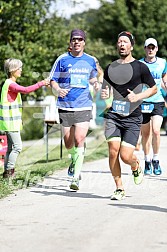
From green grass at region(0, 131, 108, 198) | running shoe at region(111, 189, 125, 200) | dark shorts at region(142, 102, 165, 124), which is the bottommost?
green grass at region(0, 131, 108, 198)

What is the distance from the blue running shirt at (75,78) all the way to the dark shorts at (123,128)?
1033mm

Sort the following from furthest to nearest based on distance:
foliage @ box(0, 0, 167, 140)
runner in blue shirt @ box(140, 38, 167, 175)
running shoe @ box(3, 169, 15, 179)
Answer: foliage @ box(0, 0, 167, 140) → runner in blue shirt @ box(140, 38, 167, 175) → running shoe @ box(3, 169, 15, 179)

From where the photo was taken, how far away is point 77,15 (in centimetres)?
3100

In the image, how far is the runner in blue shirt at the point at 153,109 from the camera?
10.9 metres

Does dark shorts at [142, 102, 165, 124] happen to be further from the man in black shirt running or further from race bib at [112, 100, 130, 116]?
race bib at [112, 100, 130, 116]

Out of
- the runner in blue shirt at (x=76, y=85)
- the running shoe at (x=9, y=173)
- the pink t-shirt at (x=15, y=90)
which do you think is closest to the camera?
the runner in blue shirt at (x=76, y=85)

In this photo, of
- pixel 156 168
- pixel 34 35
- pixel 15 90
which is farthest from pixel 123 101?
pixel 34 35

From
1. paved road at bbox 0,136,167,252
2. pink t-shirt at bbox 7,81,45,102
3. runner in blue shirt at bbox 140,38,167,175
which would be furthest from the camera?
runner in blue shirt at bbox 140,38,167,175

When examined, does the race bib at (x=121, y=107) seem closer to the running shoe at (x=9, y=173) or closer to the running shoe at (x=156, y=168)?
the running shoe at (x=9, y=173)

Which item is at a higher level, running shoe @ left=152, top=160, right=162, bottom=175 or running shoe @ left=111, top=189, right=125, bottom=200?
running shoe @ left=111, top=189, right=125, bottom=200

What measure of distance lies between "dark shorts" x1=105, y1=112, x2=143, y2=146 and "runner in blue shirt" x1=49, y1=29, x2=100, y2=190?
3.22ft

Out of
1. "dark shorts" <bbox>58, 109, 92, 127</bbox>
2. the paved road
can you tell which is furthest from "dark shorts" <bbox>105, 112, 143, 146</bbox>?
"dark shorts" <bbox>58, 109, 92, 127</bbox>

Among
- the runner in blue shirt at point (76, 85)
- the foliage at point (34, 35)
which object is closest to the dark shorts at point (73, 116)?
the runner in blue shirt at point (76, 85)

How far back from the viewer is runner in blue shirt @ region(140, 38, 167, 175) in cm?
1089
